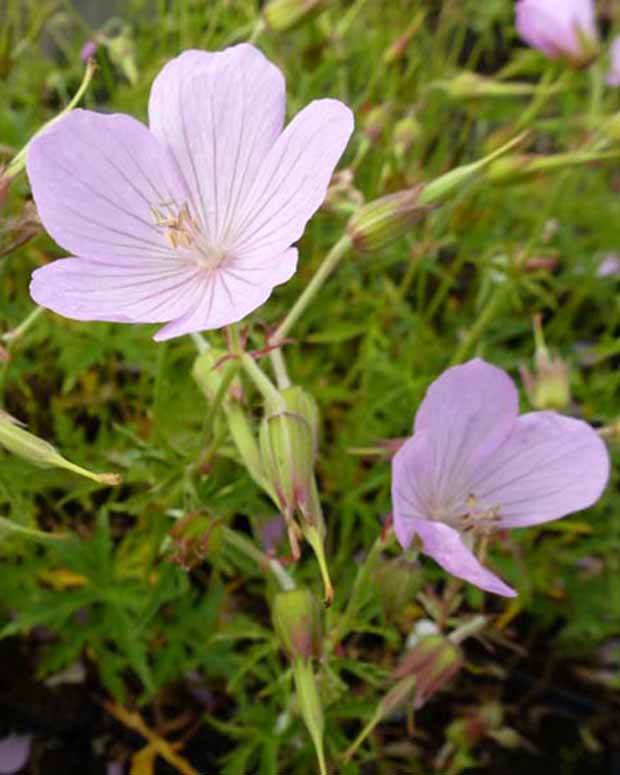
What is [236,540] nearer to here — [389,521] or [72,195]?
[389,521]

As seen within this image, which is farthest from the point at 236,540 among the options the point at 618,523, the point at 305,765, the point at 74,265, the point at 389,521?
the point at 618,523

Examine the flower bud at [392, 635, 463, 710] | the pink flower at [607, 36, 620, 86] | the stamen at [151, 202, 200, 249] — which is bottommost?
the flower bud at [392, 635, 463, 710]

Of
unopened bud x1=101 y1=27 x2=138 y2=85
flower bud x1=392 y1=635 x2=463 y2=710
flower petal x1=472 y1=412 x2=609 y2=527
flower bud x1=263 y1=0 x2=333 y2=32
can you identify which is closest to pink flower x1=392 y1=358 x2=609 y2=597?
flower petal x1=472 y1=412 x2=609 y2=527

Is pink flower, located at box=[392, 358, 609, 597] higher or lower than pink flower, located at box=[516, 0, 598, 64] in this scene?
lower

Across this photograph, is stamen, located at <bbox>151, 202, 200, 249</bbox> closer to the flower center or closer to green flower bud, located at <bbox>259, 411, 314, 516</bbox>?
the flower center

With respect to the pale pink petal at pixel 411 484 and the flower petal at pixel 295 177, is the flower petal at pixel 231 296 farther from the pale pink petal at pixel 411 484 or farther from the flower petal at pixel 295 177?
the pale pink petal at pixel 411 484

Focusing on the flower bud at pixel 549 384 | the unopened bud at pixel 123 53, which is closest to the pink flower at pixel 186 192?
the flower bud at pixel 549 384

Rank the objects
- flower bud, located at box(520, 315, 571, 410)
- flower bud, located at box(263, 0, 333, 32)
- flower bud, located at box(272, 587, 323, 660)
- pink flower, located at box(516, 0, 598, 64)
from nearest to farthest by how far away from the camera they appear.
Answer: flower bud, located at box(272, 587, 323, 660), flower bud, located at box(520, 315, 571, 410), flower bud, located at box(263, 0, 333, 32), pink flower, located at box(516, 0, 598, 64)
